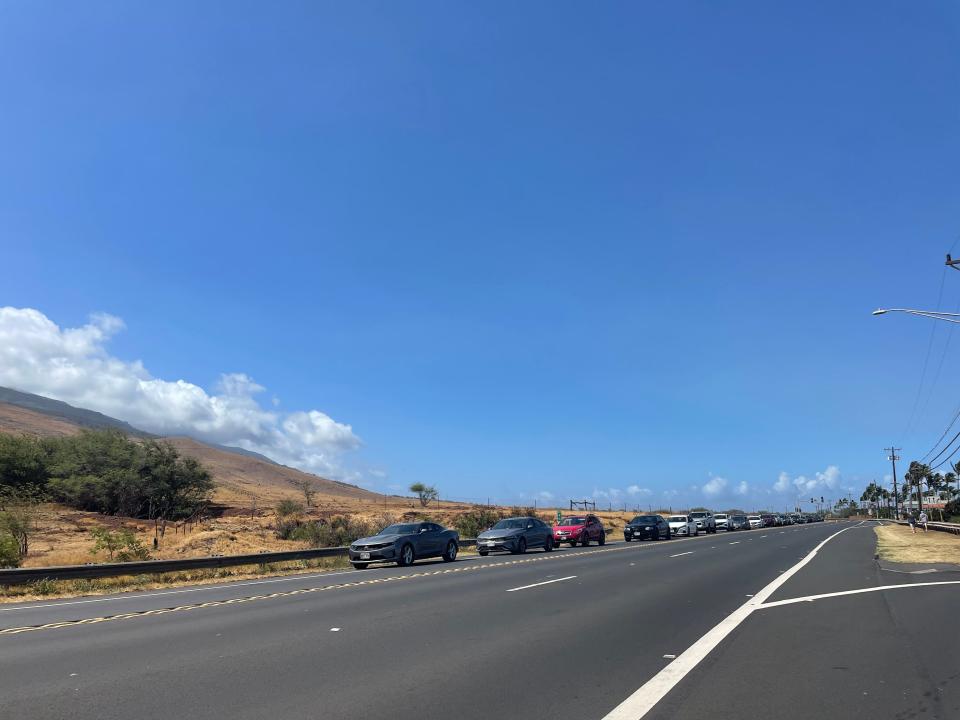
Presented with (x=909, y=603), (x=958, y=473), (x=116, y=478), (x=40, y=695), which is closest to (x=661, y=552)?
(x=909, y=603)

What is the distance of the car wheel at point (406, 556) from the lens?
24.4 m

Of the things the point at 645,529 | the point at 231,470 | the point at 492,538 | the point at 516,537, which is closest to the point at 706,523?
the point at 645,529

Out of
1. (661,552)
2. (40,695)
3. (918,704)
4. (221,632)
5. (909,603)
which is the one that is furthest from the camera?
(661,552)

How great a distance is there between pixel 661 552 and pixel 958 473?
343 feet

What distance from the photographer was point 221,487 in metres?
99.6

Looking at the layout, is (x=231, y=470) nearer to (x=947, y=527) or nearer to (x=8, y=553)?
(x=947, y=527)

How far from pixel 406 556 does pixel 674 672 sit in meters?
17.5

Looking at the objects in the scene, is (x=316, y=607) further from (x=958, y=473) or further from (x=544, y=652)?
(x=958, y=473)

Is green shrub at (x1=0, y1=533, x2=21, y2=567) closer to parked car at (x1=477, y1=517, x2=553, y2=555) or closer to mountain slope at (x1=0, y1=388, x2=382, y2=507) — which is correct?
parked car at (x1=477, y1=517, x2=553, y2=555)

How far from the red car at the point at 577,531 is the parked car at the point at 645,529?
380 cm

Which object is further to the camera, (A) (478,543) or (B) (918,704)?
(A) (478,543)

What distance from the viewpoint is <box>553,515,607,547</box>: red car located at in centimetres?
3684

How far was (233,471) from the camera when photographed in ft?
450

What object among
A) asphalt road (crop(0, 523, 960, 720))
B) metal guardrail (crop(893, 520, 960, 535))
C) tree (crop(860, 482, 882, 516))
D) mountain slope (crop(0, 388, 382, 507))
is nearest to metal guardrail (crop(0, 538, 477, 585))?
asphalt road (crop(0, 523, 960, 720))
